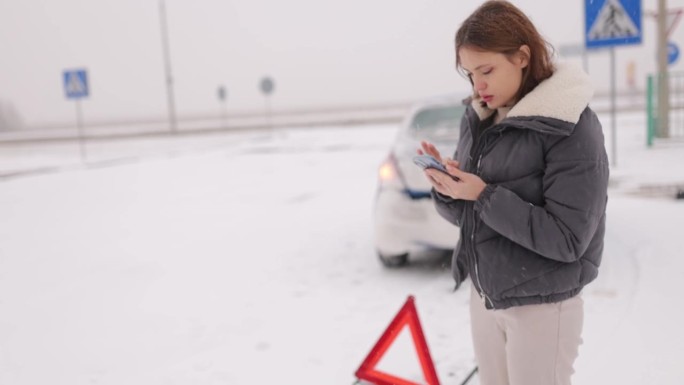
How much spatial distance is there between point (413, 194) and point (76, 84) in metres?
13.8

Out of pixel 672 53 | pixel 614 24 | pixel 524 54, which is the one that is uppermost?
pixel 614 24

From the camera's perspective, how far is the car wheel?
17.1 feet

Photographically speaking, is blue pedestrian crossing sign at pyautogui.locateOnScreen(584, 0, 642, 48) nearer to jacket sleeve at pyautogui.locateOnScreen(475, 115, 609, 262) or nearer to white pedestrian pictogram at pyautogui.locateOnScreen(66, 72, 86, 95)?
jacket sleeve at pyautogui.locateOnScreen(475, 115, 609, 262)

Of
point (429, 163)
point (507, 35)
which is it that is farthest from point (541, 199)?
point (507, 35)

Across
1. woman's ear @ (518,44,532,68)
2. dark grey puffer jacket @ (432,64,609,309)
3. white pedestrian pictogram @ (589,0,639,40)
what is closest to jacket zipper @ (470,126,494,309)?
dark grey puffer jacket @ (432,64,609,309)

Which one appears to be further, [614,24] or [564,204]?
[614,24]

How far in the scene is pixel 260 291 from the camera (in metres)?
4.91

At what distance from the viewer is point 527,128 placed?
59.5 inches

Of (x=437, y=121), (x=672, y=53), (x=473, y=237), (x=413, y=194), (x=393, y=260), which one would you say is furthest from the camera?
(x=672, y=53)

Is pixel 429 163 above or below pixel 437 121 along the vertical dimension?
above

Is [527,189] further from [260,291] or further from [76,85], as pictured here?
[76,85]

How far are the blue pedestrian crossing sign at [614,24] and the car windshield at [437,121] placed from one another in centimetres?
379

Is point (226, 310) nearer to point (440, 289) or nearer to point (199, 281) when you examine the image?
point (199, 281)

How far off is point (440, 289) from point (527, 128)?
128 inches
